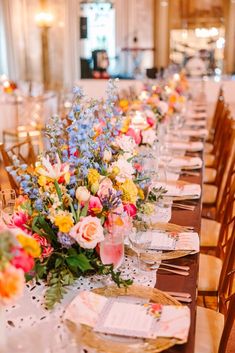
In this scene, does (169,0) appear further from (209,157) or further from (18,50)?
(209,157)

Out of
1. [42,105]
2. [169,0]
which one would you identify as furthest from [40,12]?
[42,105]

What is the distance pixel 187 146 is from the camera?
3631mm

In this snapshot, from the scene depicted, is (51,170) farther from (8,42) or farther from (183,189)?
(8,42)

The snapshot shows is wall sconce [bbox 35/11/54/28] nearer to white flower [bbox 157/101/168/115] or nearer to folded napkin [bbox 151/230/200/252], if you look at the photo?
white flower [bbox 157/101/168/115]

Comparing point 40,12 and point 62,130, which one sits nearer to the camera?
point 62,130

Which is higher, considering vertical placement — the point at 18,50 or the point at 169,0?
the point at 169,0

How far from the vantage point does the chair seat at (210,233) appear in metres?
2.73

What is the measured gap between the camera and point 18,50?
33.2 feet

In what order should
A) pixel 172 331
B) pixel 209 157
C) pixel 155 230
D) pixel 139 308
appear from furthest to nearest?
pixel 209 157
pixel 155 230
pixel 139 308
pixel 172 331

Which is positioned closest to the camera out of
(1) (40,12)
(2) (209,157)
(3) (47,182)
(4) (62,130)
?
(3) (47,182)

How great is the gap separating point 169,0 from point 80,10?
224 cm

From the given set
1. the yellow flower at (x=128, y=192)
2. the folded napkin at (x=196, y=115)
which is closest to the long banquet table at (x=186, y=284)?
the yellow flower at (x=128, y=192)

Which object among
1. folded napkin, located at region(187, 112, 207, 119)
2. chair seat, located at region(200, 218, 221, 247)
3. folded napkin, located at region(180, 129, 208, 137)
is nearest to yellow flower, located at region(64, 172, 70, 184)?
chair seat, located at region(200, 218, 221, 247)

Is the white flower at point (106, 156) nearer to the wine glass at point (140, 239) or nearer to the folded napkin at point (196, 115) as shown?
the wine glass at point (140, 239)
